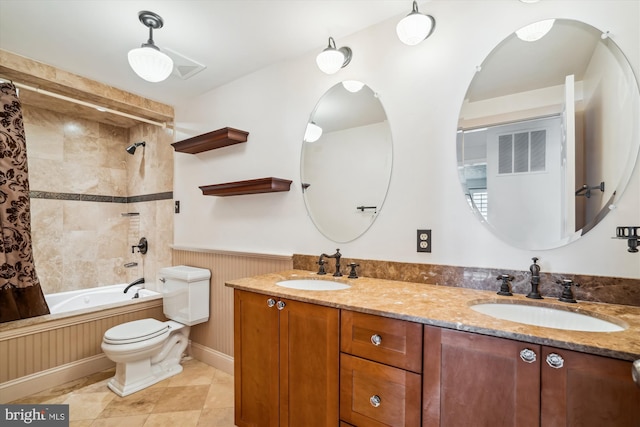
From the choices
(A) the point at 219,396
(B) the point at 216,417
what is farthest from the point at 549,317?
(A) the point at 219,396

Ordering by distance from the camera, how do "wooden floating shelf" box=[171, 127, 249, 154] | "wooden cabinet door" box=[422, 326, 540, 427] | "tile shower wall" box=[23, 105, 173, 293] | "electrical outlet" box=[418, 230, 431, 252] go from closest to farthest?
"wooden cabinet door" box=[422, 326, 540, 427] < "electrical outlet" box=[418, 230, 431, 252] < "wooden floating shelf" box=[171, 127, 249, 154] < "tile shower wall" box=[23, 105, 173, 293]

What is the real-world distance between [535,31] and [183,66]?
2287 millimetres

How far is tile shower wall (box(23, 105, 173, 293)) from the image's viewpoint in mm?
3014

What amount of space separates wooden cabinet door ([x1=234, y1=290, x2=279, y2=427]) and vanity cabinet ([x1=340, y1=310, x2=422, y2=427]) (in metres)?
0.40

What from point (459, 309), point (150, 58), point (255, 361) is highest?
point (150, 58)

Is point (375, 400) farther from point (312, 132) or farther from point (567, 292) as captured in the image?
point (312, 132)

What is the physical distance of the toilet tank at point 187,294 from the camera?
243cm

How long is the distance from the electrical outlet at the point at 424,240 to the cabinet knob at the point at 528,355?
73 centimetres

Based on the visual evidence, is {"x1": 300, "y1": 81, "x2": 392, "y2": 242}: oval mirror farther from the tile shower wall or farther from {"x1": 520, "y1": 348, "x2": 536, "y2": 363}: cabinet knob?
the tile shower wall

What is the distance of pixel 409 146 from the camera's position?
166cm

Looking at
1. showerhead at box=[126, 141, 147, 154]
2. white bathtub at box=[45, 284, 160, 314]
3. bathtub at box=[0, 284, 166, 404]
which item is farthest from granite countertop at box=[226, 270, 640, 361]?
showerhead at box=[126, 141, 147, 154]

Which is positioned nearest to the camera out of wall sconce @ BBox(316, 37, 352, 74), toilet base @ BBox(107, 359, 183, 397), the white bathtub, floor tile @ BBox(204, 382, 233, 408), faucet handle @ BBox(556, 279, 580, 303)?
faucet handle @ BBox(556, 279, 580, 303)

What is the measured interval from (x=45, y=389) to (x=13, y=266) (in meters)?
0.93

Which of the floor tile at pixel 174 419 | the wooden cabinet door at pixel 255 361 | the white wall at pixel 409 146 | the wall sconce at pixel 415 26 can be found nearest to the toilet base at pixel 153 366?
the floor tile at pixel 174 419
